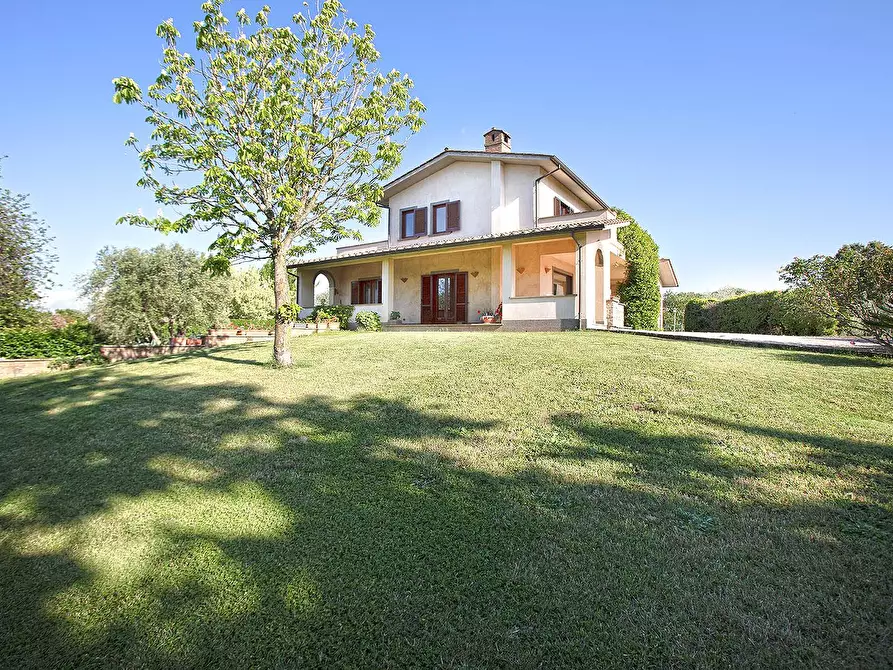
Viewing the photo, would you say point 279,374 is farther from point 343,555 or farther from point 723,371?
point 723,371

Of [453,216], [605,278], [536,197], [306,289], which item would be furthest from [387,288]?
[605,278]

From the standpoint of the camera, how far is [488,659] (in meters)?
1.93

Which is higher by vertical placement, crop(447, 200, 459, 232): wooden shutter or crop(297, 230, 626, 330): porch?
crop(447, 200, 459, 232): wooden shutter

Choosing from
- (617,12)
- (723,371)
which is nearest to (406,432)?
(723,371)

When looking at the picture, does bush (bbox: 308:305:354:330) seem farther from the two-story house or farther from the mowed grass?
the mowed grass

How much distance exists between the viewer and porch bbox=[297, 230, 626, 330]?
15.1 meters

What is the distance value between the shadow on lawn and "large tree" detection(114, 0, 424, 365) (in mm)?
5812

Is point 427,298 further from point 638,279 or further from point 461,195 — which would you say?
point 638,279

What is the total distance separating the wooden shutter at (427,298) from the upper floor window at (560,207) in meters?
6.29

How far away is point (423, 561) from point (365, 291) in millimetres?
20327

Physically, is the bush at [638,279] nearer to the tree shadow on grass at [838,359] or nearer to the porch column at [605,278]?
the porch column at [605,278]

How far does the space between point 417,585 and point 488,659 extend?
2.04 feet

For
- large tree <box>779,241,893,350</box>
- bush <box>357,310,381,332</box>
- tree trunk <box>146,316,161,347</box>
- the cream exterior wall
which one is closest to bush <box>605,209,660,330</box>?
the cream exterior wall

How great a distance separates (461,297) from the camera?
18688 millimetres
